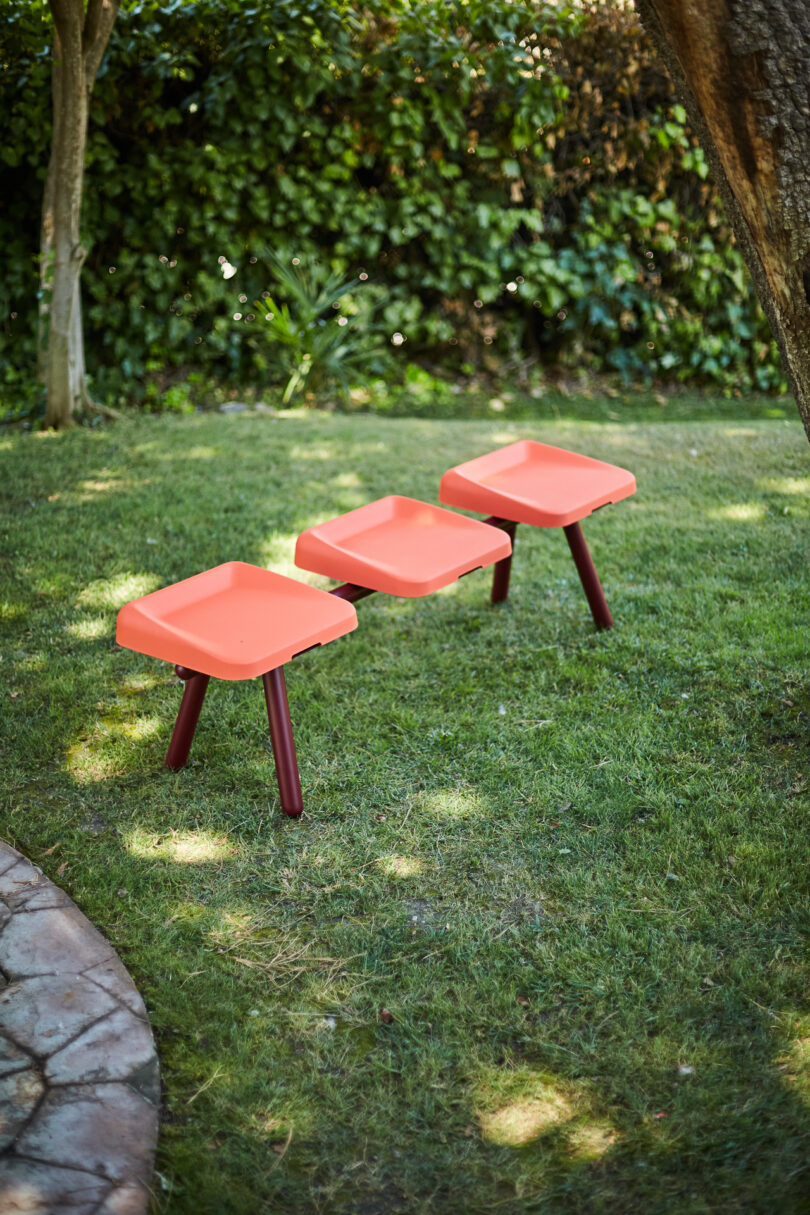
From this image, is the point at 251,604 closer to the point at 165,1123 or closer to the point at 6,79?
the point at 165,1123

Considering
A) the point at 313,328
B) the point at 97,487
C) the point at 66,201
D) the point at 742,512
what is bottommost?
the point at 742,512

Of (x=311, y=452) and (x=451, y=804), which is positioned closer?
(x=451, y=804)

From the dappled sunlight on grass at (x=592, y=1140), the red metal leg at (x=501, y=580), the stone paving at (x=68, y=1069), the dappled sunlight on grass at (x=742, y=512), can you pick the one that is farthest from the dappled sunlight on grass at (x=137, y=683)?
the dappled sunlight on grass at (x=742, y=512)

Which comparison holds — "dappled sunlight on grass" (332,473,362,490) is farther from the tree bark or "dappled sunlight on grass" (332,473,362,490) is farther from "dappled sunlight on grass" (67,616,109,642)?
the tree bark

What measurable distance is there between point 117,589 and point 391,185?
4586 mm

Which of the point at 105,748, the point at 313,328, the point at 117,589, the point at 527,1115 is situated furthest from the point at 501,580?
the point at 313,328

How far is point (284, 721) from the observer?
2.75m

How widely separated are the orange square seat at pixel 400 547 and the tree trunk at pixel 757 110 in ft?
3.71

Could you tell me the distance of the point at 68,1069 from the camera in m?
2.01

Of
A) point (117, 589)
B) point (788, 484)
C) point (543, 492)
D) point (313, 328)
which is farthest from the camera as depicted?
point (313, 328)

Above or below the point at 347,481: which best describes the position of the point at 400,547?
above

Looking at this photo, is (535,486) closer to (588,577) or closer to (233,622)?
(588,577)

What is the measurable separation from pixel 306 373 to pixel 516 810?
5034 mm

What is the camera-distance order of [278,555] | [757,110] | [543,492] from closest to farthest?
1. [757,110]
2. [543,492]
3. [278,555]
